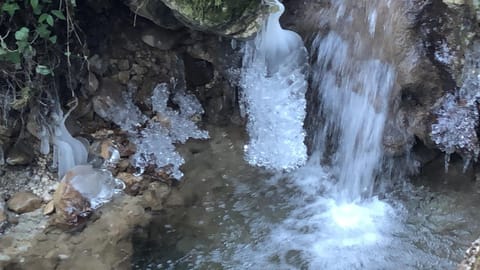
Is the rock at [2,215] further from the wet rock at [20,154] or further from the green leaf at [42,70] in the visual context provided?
the green leaf at [42,70]

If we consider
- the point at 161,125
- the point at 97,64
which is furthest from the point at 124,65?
the point at 161,125

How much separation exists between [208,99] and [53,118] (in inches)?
42.2

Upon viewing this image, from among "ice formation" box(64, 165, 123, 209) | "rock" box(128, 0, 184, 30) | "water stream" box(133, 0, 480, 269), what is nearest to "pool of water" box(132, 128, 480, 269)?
"water stream" box(133, 0, 480, 269)

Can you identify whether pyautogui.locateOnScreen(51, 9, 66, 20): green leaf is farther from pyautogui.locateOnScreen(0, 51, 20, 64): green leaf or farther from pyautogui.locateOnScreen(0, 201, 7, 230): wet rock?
pyautogui.locateOnScreen(0, 201, 7, 230): wet rock

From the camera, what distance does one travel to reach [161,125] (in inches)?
168

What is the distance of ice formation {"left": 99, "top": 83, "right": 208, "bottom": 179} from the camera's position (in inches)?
162

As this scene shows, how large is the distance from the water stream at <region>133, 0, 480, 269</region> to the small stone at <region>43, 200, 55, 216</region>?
1.96 feet

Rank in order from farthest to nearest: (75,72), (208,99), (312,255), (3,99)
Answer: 1. (208,99)
2. (75,72)
3. (3,99)
4. (312,255)

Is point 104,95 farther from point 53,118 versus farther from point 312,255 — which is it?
point 312,255

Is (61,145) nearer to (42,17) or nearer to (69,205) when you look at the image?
(69,205)

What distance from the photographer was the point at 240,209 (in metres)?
3.75

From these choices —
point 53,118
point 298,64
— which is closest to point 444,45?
point 298,64

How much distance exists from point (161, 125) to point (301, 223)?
126 centimetres

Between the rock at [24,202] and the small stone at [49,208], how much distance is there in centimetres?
5
